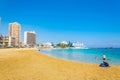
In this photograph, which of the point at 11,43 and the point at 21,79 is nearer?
the point at 21,79

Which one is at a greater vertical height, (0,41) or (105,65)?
(0,41)

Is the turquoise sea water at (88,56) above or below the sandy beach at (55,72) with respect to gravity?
below

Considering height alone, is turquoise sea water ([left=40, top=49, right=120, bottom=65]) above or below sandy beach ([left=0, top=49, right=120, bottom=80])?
below

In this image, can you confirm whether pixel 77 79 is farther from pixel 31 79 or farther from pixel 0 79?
pixel 0 79

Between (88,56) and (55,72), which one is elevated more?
(55,72)

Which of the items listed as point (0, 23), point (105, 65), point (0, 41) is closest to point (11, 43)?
point (0, 41)

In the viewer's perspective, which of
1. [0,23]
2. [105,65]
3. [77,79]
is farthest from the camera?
[0,23]

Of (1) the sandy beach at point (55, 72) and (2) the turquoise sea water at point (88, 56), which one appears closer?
(1) the sandy beach at point (55, 72)

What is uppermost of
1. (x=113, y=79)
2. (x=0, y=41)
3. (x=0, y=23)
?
(x=0, y=23)

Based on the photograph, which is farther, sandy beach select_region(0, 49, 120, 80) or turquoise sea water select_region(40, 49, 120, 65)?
turquoise sea water select_region(40, 49, 120, 65)

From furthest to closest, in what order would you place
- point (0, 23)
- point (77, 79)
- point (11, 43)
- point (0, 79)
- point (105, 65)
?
point (11, 43) < point (0, 23) < point (105, 65) < point (77, 79) < point (0, 79)

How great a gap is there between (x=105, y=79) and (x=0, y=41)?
499 feet

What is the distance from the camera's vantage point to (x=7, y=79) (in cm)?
1034

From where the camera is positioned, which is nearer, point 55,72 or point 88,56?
point 55,72
